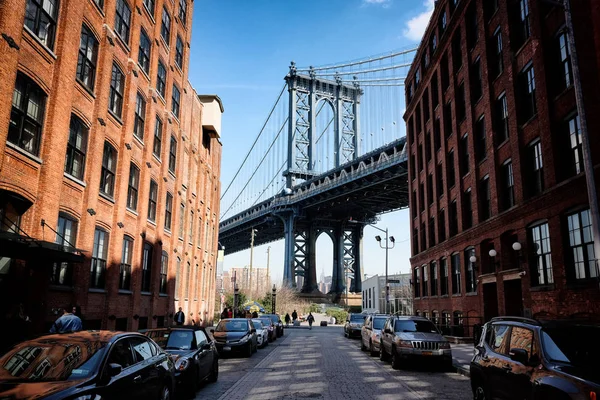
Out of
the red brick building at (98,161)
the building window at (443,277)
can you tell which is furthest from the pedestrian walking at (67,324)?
the building window at (443,277)

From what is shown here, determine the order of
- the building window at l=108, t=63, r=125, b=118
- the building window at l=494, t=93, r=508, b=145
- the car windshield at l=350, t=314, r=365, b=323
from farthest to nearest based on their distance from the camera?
the car windshield at l=350, t=314, r=365, b=323
the building window at l=494, t=93, r=508, b=145
the building window at l=108, t=63, r=125, b=118

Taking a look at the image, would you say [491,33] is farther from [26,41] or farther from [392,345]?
[26,41]

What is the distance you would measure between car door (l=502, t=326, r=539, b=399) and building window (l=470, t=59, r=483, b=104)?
833 inches

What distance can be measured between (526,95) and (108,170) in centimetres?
1724

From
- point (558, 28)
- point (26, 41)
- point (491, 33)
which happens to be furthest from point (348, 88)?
point (26, 41)

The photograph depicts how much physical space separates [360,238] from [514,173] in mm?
69391

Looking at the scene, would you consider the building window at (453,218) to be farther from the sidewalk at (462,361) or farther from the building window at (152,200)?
the building window at (152,200)

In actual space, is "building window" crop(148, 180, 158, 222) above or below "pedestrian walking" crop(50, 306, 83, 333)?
above

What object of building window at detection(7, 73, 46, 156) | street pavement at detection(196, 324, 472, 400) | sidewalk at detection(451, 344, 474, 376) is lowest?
street pavement at detection(196, 324, 472, 400)

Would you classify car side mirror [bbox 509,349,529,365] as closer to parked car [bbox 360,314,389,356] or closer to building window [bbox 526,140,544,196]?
parked car [bbox 360,314,389,356]

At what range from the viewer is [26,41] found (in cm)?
1359

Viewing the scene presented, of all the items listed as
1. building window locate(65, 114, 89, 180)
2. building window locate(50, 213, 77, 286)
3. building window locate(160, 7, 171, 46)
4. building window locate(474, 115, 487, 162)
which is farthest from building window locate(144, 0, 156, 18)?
building window locate(474, 115, 487, 162)

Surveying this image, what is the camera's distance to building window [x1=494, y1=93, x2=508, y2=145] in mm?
23109

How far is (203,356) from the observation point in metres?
11.7
